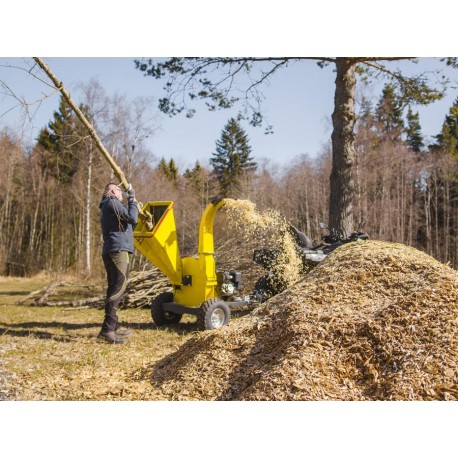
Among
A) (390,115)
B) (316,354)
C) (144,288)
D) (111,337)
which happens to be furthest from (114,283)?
(390,115)

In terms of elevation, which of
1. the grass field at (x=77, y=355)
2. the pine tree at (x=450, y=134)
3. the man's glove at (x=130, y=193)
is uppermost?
the pine tree at (x=450, y=134)

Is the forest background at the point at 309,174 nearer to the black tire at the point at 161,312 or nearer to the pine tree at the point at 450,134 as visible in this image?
the pine tree at the point at 450,134

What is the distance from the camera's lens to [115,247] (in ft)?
17.8

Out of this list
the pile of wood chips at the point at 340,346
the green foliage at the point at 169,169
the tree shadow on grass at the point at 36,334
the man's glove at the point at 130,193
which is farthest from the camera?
the green foliage at the point at 169,169

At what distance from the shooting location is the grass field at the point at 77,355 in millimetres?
3607

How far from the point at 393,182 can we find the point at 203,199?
4202 mm

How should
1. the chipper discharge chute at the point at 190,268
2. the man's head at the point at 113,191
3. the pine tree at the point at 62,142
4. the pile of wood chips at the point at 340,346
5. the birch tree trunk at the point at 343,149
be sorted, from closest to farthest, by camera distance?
the pile of wood chips at the point at 340,346 < the man's head at the point at 113,191 < the chipper discharge chute at the point at 190,268 < the pine tree at the point at 62,142 < the birch tree trunk at the point at 343,149

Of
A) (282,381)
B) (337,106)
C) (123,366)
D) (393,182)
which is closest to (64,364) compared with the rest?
(123,366)

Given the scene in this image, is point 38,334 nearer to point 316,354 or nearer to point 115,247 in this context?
point 115,247

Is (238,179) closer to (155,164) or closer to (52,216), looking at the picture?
(155,164)

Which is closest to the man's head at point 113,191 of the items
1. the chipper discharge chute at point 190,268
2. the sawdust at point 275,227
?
the chipper discharge chute at point 190,268

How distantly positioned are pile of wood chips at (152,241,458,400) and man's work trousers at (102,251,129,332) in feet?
4.95

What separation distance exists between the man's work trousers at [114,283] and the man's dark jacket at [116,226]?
9 centimetres

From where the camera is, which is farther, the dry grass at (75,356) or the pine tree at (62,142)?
the pine tree at (62,142)
